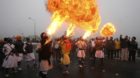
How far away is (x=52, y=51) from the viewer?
1638cm

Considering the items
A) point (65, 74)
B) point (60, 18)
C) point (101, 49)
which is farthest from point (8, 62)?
point (101, 49)

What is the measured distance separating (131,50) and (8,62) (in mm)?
12899

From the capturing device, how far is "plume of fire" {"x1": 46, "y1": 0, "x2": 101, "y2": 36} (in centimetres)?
2405

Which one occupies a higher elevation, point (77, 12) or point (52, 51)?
point (77, 12)

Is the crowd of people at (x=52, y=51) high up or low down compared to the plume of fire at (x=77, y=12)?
down

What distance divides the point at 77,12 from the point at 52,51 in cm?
943

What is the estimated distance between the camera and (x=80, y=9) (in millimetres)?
25344

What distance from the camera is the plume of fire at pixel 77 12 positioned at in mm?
24047

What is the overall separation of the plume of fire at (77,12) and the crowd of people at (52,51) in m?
1.92

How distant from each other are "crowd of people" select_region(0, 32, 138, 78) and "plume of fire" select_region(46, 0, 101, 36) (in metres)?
1.92

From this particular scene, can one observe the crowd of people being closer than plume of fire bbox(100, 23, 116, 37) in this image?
Yes

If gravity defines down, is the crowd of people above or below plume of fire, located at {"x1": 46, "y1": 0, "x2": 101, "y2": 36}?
below

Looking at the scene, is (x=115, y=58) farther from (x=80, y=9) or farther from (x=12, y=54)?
(x=12, y=54)

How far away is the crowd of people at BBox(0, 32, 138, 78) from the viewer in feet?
46.6
